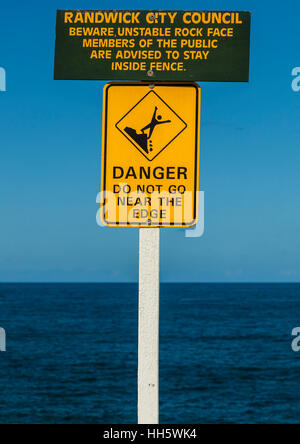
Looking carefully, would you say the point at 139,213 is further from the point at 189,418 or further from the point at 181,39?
the point at 189,418

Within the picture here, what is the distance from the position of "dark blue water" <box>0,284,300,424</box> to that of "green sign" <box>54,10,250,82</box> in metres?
37.8

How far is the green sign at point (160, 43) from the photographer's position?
300 centimetres

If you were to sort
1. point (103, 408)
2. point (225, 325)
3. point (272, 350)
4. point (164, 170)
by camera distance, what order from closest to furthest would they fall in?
point (164, 170)
point (103, 408)
point (272, 350)
point (225, 325)

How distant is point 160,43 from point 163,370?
5756 centimetres

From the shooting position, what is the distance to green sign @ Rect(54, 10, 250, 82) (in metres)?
3.00

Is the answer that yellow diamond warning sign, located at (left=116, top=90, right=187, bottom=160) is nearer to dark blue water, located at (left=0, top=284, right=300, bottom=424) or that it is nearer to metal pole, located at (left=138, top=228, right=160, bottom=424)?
metal pole, located at (left=138, top=228, right=160, bottom=424)

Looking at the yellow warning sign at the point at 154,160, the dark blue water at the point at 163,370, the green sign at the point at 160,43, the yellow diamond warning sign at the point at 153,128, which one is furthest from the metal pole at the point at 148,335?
the dark blue water at the point at 163,370

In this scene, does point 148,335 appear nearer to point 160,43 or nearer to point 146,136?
point 146,136

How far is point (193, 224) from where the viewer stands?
305 cm

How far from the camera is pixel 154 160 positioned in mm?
3018

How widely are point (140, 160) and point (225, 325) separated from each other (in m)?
94.2

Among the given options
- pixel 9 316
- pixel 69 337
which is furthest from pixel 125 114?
pixel 9 316

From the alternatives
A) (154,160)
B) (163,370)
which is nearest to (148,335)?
(154,160)

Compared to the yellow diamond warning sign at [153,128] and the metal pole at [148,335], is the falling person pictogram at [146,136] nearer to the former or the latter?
the yellow diamond warning sign at [153,128]
